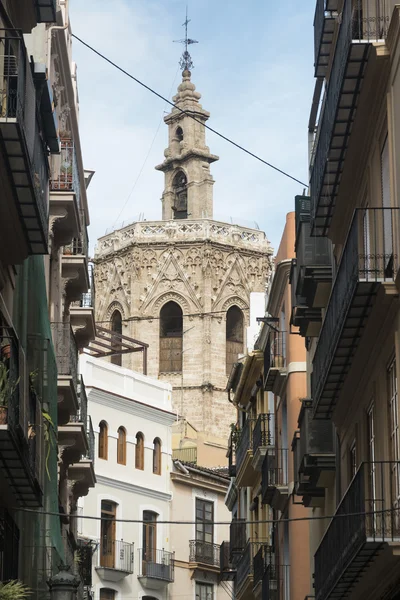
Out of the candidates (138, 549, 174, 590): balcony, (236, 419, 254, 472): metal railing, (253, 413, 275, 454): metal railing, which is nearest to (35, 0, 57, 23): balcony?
(253, 413, 275, 454): metal railing

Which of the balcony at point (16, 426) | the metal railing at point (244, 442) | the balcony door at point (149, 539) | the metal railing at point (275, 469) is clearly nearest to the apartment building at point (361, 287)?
the balcony at point (16, 426)

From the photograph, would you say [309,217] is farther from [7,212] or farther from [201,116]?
[201,116]

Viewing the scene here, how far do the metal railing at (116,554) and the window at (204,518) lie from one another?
13.0 feet

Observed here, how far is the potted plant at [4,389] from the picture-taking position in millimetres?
15039

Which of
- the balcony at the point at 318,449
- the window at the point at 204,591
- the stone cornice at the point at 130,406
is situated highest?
the stone cornice at the point at 130,406

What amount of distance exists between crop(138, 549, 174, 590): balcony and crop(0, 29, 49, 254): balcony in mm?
32135

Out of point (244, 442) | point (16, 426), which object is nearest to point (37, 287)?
point (16, 426)

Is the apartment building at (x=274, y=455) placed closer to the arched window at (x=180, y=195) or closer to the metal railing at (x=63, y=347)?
the metal railing at (x=63, y=347)

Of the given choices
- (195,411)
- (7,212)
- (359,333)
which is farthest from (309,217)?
(195,411)

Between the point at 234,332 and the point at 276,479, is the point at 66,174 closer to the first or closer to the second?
the point at 276,479

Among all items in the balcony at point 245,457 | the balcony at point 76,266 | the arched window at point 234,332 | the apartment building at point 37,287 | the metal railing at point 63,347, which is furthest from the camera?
the arched window at point 234,332

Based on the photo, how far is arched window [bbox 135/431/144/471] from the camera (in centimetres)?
4941

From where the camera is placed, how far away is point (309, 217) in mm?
22141

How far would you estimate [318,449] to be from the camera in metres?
22.5
